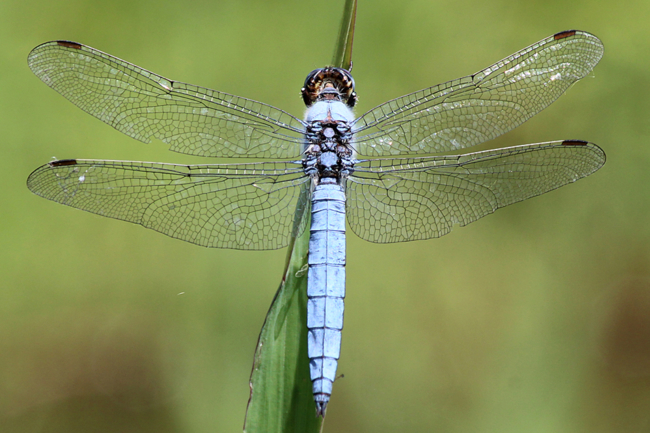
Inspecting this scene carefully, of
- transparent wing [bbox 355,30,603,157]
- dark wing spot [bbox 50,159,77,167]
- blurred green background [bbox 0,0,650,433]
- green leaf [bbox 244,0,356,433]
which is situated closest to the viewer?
green leaf [bbox 244,0,356,433]

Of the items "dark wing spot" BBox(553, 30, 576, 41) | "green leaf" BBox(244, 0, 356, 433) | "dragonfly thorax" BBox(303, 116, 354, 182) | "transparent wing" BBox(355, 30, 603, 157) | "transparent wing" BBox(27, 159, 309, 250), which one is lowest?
"green leaf" BBox(244, 0, 356, 433)

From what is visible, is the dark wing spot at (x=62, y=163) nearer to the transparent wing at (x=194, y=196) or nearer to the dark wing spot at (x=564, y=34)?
the transparent wing at (x=194, y=196)

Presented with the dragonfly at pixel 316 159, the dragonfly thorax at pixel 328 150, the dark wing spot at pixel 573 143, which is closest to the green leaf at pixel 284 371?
the dragonfly at pixel 316 159

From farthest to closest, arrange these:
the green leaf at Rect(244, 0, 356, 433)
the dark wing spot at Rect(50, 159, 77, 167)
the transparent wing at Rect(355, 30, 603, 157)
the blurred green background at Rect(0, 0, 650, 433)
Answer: the blurred green background at Rect(0, 0, 650, 433)
the transparent wing at Rect(355, 30, 603, 157)
the dark wing spot at Rect(50, 159, 77, 167)
the green leaf at Rect(244, 0, 356, 433)

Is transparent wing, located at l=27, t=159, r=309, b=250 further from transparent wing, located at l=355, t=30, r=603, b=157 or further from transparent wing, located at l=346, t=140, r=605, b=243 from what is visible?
transparent wing, located at l=355, t=30, r=603, b=157

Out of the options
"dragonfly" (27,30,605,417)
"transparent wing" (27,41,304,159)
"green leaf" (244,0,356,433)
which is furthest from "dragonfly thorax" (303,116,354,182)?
"green leaf" (244,0,356,433)

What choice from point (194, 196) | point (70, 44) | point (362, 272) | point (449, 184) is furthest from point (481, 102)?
point (70, 44)

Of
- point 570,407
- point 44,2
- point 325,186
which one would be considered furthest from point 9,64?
point 570,407

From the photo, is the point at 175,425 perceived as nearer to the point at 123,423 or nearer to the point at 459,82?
the point at 123,423
